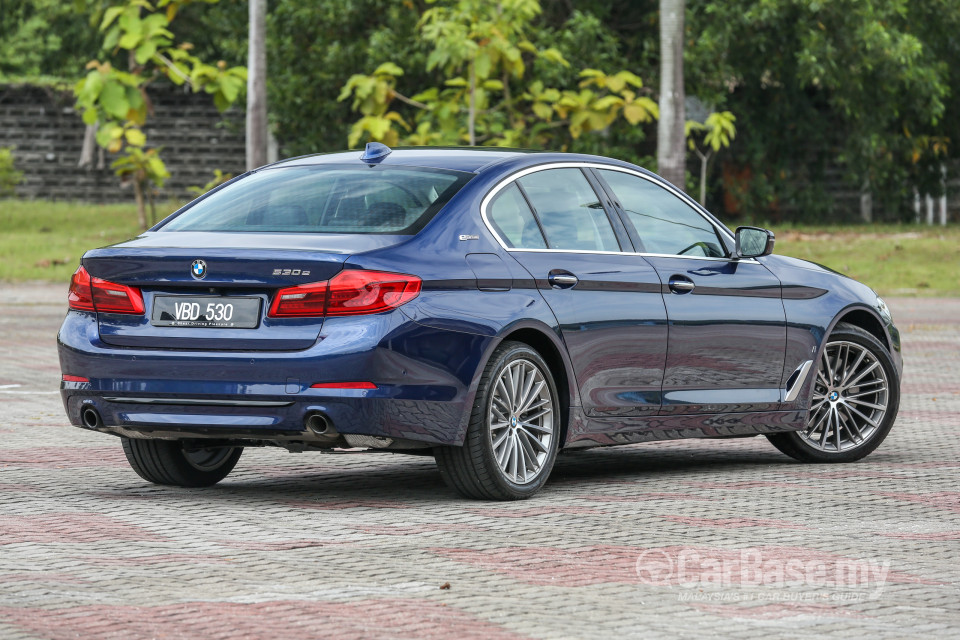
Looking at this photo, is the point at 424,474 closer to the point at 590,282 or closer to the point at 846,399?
the point at 590,282

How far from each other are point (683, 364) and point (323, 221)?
1.95 m

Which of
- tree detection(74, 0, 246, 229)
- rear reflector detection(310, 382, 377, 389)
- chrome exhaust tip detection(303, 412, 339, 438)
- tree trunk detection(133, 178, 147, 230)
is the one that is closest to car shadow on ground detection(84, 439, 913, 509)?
chrome exhaust tip detection(303, 412, 339, 438)

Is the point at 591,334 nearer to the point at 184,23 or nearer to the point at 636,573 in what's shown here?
the point at 636,573

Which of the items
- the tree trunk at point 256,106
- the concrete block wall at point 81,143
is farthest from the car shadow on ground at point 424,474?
the concrete block wall at point 81,143

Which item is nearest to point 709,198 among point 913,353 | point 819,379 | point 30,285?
point 30,285

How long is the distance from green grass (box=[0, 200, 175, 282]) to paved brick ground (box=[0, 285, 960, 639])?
18.1 meters

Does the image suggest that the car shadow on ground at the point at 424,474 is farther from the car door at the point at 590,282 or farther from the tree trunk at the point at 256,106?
the tree trunk at the point at 256,106

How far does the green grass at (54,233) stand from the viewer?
27.7 m

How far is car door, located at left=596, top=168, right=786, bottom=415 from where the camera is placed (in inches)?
342

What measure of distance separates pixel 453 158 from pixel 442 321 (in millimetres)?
1197

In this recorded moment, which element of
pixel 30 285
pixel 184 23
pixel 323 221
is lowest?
pixel 30 285

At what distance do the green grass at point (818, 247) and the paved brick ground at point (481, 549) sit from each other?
53.7 ft

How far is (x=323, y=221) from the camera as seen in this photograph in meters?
7.88

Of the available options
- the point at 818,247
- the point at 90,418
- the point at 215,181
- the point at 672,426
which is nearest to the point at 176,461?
the point at 90,418
